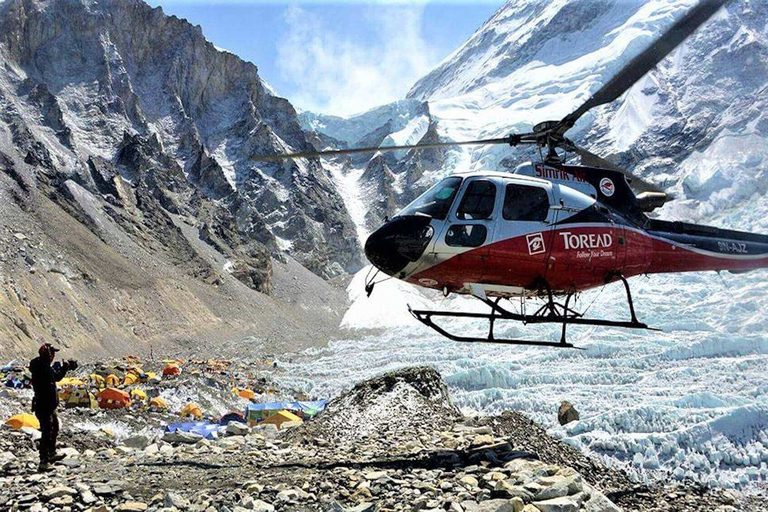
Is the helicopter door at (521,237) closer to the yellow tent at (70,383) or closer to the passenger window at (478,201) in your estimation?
the passenger window at (478,201)

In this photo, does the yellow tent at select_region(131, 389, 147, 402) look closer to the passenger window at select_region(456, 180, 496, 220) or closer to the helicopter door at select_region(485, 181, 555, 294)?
the helicopter door at select_region(485, 181, 555, 294)

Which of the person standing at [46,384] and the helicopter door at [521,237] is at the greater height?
the helicopter door at [521,237]

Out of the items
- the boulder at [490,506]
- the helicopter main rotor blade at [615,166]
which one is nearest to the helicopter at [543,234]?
the helicopter main rotor blade at [615,166]

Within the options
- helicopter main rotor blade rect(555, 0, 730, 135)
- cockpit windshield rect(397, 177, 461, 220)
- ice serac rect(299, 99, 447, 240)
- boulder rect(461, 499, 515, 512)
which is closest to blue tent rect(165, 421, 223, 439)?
cockpit windshield rect(397, 177, 461, 220)

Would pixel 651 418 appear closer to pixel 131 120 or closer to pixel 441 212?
pixel 441 212

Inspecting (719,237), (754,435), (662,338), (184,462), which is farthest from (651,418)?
(662,338)

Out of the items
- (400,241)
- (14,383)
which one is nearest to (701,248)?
(400,241)

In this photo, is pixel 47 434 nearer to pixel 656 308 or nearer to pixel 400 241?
pixel 400 241
